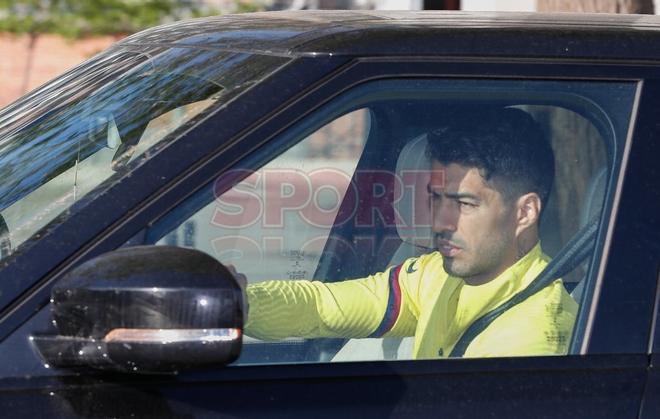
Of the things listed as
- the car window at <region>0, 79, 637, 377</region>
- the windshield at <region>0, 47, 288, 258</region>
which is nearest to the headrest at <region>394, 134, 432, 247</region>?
the car window at <region>0, 79, 637, 377</region>

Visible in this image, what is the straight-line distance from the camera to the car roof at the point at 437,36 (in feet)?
6.84

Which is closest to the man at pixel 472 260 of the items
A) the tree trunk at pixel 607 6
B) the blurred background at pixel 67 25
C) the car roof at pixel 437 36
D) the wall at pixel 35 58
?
the car roof at pixel 437 36

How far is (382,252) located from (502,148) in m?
0.31

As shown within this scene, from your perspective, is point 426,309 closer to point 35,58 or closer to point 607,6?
point 607,6

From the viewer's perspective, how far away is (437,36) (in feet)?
6.95

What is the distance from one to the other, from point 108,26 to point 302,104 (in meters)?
12.3

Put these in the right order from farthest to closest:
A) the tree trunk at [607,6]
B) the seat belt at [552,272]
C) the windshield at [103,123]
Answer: the tree trunk at [607,6], the seat belt at [552,272], the windshield at [103,123]

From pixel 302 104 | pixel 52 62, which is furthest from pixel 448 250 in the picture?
pixel 52 62

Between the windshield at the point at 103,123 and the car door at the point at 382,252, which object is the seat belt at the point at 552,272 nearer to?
the car door at the point at 382,252

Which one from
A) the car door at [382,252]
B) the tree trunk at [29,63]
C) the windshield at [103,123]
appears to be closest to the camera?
the car door at [382,252]

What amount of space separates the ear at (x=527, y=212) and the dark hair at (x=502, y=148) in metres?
0.01

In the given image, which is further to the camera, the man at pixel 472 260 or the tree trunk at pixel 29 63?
the tree trunk at pixel 29 63

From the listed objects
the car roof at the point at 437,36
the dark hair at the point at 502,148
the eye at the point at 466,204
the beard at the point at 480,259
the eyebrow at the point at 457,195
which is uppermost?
the car roof at the point at 437,36

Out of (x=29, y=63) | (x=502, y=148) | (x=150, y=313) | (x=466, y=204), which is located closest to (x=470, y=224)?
(x=466, y=204)
